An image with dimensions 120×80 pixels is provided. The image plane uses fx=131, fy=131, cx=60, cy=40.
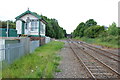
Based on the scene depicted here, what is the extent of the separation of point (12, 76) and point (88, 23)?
256ft

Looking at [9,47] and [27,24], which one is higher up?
[27,24]

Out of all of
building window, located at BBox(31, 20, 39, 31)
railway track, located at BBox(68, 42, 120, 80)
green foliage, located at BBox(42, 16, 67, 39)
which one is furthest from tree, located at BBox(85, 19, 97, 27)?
railway track, located at BBox(68, 42, 120, 80)

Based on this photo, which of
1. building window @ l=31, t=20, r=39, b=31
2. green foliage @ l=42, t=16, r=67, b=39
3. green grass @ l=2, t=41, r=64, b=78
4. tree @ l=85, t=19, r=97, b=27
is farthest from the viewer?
tree @ l=85, t=19, r=97, b=27

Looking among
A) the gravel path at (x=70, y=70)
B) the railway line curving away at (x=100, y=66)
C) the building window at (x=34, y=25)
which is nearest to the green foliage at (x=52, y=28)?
the building window at (x=34, y=25)

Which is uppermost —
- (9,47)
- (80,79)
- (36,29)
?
(36,29)

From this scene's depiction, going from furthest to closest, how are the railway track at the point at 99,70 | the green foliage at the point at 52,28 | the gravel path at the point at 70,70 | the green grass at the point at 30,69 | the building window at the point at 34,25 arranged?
1. the green foliage at the point at 52,28
2. the building window at the point at 34,25
3. the gravel path at the point at 70,70
4. the railway track at the point at 99,70
5. the green grass at the point at 30,69

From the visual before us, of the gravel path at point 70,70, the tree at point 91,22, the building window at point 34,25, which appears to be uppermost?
the tree at point 91,22

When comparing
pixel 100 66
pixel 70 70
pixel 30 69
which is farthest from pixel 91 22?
pixel 30 69

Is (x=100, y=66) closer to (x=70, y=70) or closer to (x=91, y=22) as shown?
(x=70, y=70)

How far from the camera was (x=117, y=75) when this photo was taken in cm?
582

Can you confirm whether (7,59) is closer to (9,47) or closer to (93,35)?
(9,47)

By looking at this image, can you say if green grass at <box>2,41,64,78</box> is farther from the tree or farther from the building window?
the tree

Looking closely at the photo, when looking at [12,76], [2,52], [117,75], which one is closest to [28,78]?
[12,76]

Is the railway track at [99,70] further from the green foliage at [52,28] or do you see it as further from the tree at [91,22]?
the tree at [91,22]
